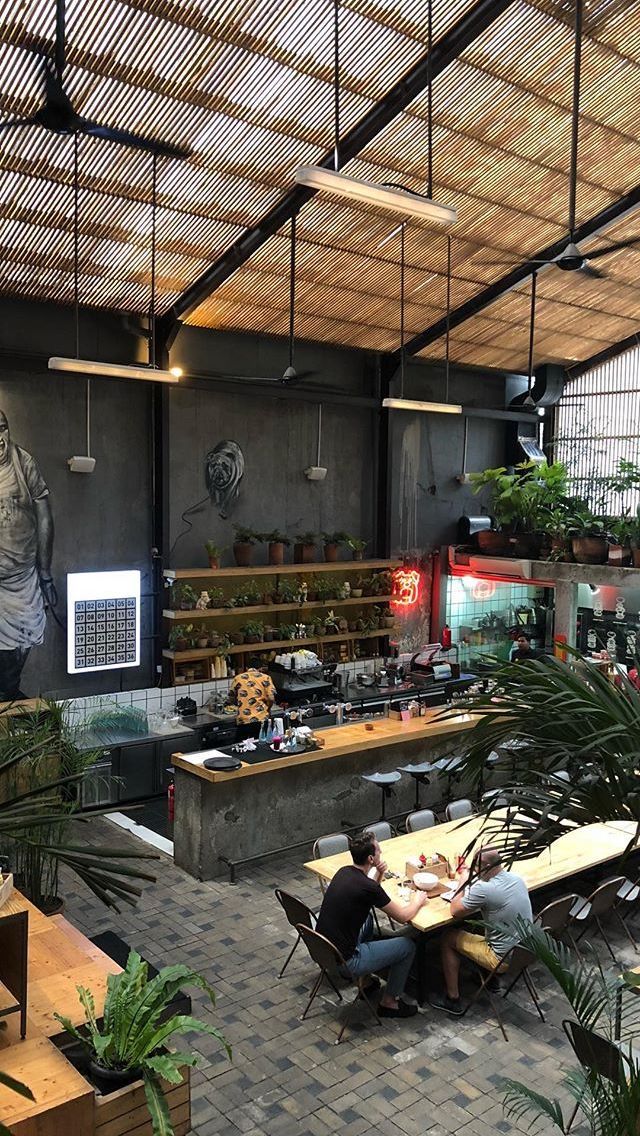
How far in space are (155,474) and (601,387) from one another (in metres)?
8.56

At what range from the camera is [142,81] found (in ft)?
24.8

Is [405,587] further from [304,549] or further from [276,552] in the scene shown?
[276,552]

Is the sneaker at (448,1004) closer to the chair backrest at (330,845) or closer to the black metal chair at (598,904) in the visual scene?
the black metal chair at (598,904)

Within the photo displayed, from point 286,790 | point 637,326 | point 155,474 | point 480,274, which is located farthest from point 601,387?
point 286,790

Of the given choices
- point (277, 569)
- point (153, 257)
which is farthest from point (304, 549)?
point (153, 257)

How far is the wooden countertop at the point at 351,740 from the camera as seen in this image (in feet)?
26.1

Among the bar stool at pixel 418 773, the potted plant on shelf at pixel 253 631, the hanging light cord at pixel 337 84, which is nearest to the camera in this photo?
the hanging light cord at pixel 337 84

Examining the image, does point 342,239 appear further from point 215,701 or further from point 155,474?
point 215,701

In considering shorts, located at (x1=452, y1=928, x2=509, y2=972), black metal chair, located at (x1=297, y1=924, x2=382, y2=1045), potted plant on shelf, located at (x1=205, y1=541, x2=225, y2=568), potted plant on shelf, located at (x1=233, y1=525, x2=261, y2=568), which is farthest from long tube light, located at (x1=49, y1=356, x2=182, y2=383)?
shorts, located at (x1=452, y1=928, x2=509, y2=972)

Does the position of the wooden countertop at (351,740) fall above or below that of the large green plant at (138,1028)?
above

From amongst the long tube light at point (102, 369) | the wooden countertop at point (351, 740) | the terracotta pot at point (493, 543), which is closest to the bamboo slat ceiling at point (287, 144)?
the long tube light at point (102, 369)

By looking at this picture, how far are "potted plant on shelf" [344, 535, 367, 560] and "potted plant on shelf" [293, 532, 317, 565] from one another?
0.57 meters

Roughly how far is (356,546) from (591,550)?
3.20 meters

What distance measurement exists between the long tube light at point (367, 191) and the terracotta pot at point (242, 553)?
251 inches
